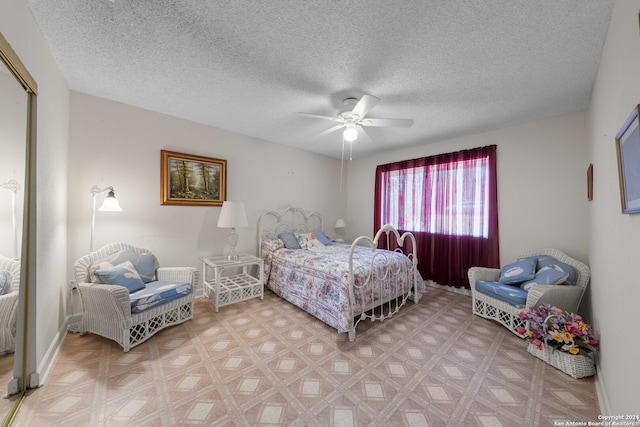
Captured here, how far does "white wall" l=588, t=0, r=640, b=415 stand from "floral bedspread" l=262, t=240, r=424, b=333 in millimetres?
1684

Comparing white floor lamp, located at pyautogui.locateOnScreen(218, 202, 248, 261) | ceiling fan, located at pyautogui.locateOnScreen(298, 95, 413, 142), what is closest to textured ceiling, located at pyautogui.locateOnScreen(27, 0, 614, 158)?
ceiling fan, located at pyautogui.locateOnScreen(298, 95, 413, 142)

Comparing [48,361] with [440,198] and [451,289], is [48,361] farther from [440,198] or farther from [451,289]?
[440,198]

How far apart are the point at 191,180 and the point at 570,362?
175 inches

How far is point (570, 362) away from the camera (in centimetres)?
178

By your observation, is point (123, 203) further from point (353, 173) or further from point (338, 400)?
point (353, 173)

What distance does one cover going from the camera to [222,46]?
68.4 inches

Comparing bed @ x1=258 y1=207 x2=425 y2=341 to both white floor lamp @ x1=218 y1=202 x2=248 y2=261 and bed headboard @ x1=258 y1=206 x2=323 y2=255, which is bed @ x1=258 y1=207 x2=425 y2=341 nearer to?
bed headboard @ x1=258 y1=206 x2=323 y2=255

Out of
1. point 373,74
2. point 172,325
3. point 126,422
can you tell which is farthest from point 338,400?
point 373,74

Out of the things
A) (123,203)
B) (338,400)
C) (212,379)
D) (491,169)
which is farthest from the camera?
(491,169)

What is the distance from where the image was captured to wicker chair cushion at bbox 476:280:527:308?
237 cm

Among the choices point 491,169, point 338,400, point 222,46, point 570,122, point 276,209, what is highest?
point 222,46

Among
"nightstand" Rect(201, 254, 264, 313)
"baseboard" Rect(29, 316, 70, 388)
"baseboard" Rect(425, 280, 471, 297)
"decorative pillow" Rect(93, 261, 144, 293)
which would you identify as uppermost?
"decorative pillow" Rect(93, 261, 144, 293)

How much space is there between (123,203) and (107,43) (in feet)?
5.70

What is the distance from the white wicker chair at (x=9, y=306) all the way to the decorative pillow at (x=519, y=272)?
172 inches
